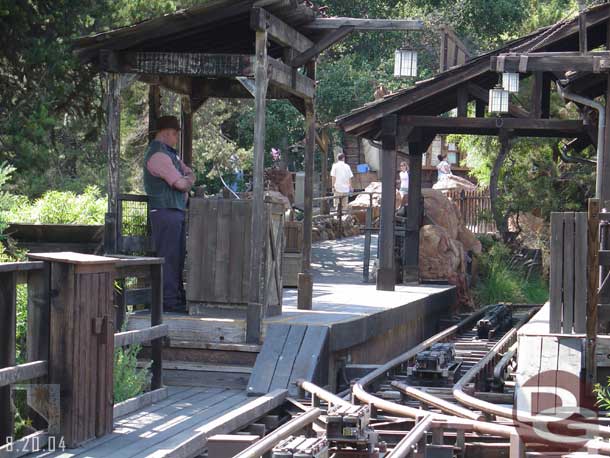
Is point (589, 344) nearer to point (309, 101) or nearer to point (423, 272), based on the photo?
point (309, 101)

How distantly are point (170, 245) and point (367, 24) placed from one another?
290 centimetres

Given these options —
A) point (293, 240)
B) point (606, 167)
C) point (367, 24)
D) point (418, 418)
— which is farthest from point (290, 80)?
point (293, 240)

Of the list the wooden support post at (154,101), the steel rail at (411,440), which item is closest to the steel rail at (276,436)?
the steel rail at (411,440)

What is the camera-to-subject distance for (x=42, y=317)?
646 centimetres

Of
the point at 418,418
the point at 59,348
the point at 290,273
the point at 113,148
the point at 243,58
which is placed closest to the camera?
the point at 59,348

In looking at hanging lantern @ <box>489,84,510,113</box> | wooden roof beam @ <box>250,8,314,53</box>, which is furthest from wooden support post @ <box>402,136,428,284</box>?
wooden roof beam @ <box>250,8,314,53</box>

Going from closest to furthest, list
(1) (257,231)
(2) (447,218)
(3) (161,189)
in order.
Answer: (1) (257,231), (3) (161,189), (2) (447,218)

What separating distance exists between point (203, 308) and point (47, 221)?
598 centimetres

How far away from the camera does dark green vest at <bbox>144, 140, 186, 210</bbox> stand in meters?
10.4

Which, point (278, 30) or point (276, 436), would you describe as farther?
point (278, 30)

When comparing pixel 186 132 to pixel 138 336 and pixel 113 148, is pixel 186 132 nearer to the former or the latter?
pixel 113 148

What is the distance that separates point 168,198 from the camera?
34.2ft

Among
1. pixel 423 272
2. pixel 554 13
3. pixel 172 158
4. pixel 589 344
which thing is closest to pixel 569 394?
pixel 589 344

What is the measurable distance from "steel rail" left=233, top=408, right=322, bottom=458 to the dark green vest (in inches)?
137
